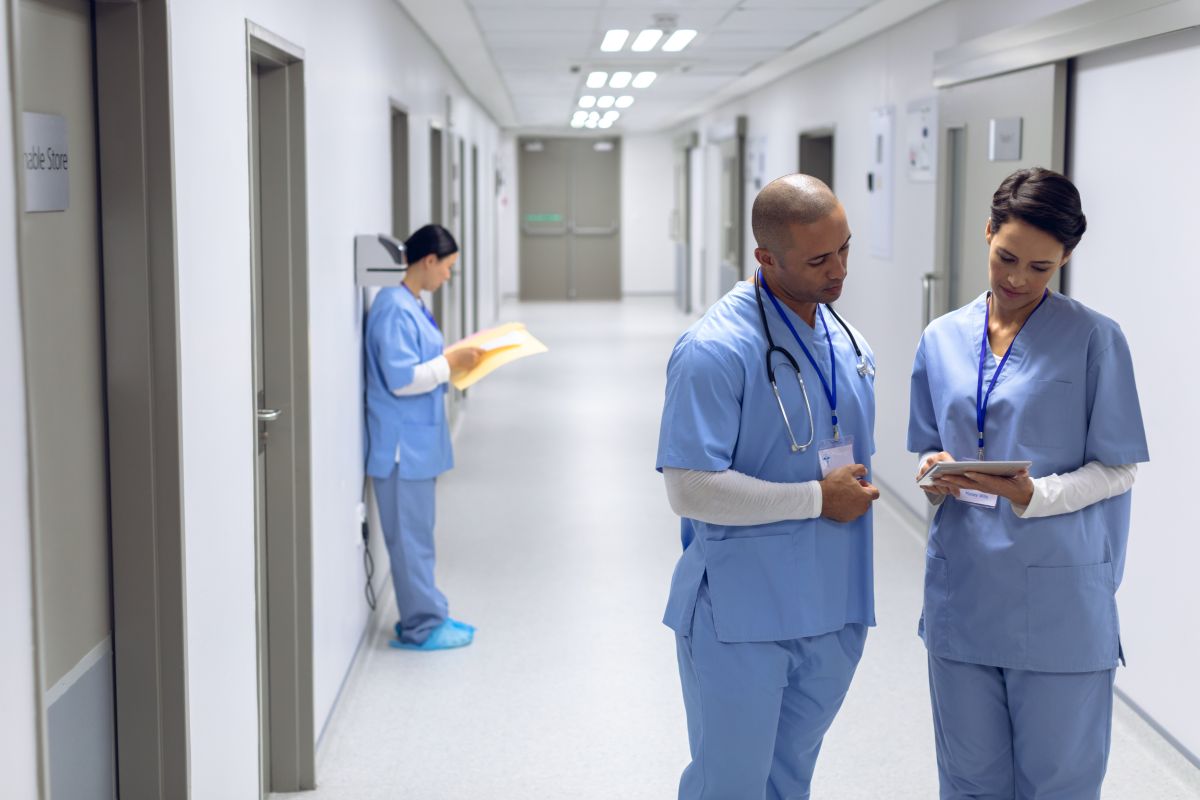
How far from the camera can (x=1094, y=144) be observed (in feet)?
13.8

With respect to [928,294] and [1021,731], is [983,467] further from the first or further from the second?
[928,294]

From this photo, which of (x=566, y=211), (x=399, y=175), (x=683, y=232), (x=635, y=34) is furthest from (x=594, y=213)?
(x=399, y=175)

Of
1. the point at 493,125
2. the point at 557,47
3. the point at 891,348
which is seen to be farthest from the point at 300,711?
the point at 493,125

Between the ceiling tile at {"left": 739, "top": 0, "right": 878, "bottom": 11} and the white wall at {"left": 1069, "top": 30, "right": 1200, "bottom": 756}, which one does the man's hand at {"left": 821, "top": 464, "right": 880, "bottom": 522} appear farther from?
the ceiling tile at {"left": 739, "top": 0, "right": 878, "bottom": 11}

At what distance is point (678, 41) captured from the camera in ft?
24.3

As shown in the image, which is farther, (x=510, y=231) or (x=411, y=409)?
(x=510, y=231)

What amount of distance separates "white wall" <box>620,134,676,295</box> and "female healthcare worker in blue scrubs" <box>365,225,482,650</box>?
52.7ft

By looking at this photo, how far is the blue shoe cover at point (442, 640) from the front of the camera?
180 inches

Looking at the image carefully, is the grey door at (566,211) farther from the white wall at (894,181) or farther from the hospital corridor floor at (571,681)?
the hospital corridor floor at (571,681)

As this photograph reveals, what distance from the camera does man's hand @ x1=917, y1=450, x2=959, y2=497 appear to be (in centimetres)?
229

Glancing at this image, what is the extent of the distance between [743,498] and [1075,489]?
590mm

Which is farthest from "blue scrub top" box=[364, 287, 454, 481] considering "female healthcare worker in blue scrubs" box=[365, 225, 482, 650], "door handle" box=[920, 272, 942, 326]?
"door handle" box=[920, 272, 942, 326]

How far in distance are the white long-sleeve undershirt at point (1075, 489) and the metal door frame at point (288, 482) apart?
1.82 meters

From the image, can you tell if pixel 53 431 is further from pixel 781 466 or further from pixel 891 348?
pixel 891 348
